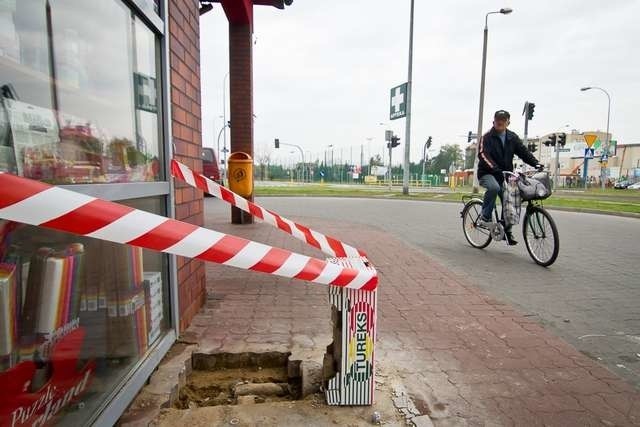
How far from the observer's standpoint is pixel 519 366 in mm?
2477

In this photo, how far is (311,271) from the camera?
166 centimetres

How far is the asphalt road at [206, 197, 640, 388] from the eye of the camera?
291 centimetres

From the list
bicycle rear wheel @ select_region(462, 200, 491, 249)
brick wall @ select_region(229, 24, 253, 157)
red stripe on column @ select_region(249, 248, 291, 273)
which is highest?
brick wall @ select_region(229, 24, 253, 157)

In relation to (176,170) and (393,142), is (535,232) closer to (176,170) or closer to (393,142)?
(176,170)

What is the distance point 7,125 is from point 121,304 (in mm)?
1071

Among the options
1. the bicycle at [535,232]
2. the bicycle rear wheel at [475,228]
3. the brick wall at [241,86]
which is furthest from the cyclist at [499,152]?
the brick wall at [241,86]

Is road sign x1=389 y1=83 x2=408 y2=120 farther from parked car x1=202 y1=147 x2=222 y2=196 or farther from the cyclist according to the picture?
the cyclist

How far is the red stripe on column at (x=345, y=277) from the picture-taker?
176 cm

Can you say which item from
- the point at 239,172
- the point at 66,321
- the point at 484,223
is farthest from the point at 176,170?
the point at 484,223

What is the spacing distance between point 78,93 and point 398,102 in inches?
775

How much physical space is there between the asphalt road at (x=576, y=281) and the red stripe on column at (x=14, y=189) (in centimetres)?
302

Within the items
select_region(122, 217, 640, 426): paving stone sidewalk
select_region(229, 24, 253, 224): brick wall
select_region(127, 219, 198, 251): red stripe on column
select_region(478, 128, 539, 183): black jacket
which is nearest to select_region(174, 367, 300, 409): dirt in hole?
select_region(122, 217, 640, 426): paving stone sidewalk

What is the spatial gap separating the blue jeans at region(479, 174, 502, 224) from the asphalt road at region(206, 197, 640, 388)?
633mm

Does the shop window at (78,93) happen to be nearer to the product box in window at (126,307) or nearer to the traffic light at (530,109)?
the product box in window at (126,307)
